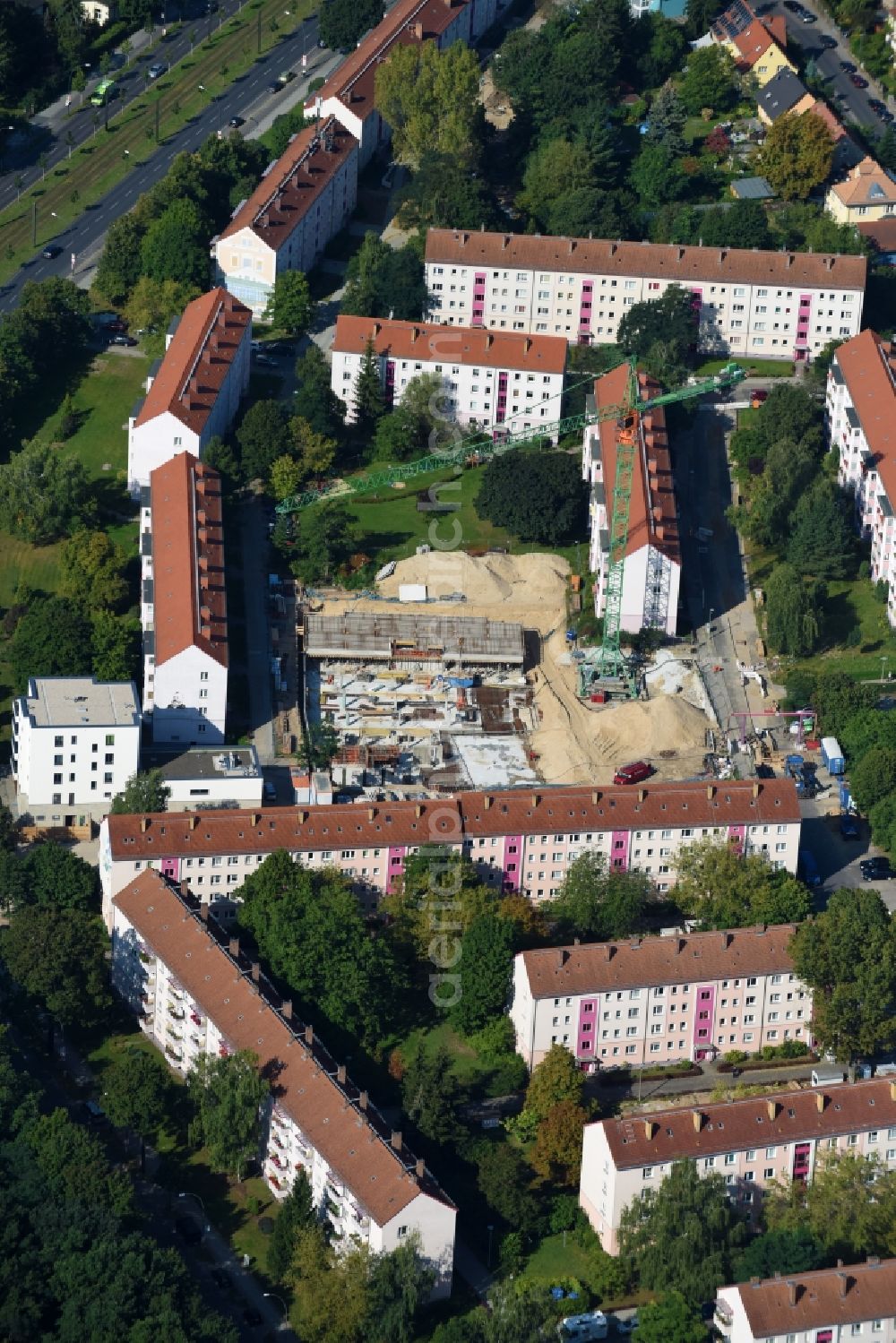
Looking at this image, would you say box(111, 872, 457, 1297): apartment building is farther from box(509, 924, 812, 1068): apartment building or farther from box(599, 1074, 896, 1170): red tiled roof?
box(509, 924, 812, 1068): apartment building

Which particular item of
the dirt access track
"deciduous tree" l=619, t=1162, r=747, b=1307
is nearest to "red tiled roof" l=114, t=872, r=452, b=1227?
"deciduous tree" l=619, t=1162, r=747, b=1307

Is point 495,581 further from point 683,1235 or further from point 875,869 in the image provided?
point 683,1235

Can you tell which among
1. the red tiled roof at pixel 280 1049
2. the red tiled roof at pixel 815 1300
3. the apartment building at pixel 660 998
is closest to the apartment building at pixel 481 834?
the red tiled roof at pixel 280 1049

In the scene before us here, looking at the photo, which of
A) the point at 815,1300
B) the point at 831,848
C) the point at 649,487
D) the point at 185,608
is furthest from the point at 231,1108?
the point at 649,487

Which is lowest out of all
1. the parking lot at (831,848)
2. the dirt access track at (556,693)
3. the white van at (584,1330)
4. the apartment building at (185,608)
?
the parking lot at (831,848)

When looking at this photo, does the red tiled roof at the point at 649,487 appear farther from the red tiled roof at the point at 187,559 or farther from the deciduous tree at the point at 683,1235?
the deciduous tree at the point at 683,1235
